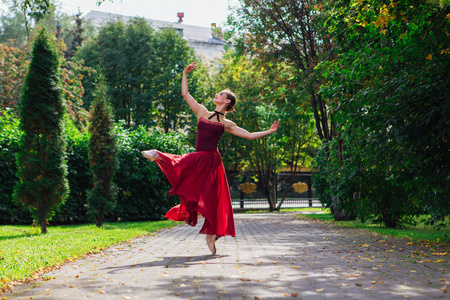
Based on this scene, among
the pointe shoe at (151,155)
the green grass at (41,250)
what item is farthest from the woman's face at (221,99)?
the green grass at (41,250)

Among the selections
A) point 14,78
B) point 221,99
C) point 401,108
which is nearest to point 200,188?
point 221,99

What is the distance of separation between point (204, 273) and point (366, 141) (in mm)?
4651

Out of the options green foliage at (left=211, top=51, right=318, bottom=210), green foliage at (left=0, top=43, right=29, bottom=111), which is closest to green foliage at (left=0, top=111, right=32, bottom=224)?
green foliage at (left=211, top=51, right=318, bottom=210)

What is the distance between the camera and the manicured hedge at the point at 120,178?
43.4ft

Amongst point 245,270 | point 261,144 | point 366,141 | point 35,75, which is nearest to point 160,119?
point 261,144

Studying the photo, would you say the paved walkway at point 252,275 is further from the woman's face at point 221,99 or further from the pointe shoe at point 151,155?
the woman's face at point 221,99

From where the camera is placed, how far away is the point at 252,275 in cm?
507

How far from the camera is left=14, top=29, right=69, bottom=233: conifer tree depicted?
10484 mm

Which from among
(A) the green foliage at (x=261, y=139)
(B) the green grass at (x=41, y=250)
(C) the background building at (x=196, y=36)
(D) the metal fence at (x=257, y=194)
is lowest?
(B) the green grass at (x=41, y=250)

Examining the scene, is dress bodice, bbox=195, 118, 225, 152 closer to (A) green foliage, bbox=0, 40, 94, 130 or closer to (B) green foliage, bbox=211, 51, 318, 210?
(B) green foliage, bbox=211, 51, 318, 210

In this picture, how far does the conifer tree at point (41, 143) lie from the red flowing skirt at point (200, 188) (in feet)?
16.1

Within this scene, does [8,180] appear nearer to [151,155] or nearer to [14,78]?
[151,155]

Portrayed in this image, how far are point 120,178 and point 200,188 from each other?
10523mm

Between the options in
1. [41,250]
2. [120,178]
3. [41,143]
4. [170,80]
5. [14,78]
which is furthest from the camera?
[170,80]
